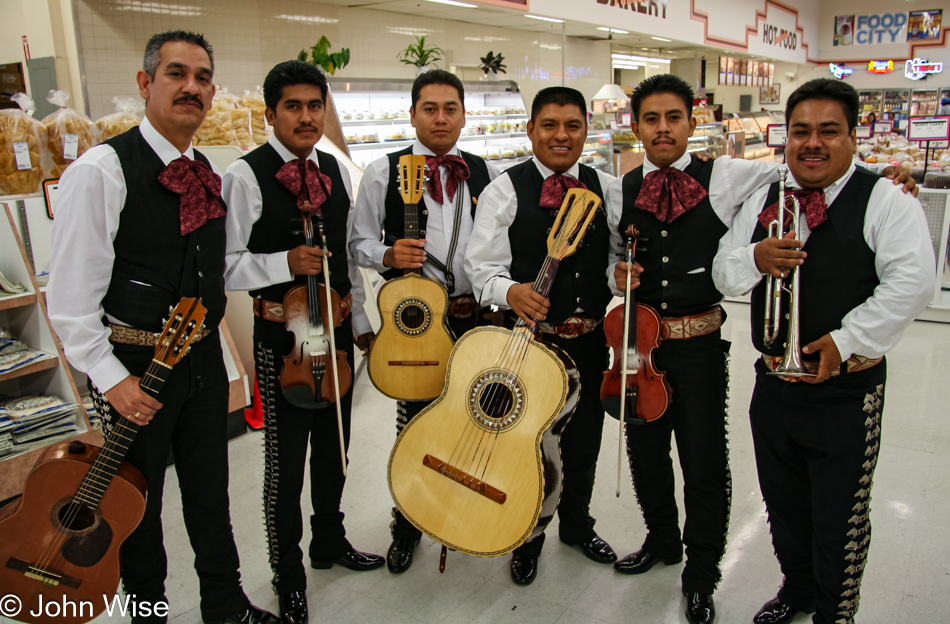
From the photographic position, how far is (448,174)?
8.59 feet

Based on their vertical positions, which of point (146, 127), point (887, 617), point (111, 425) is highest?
point (146, 127)

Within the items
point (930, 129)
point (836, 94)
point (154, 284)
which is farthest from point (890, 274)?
point (930, 129)

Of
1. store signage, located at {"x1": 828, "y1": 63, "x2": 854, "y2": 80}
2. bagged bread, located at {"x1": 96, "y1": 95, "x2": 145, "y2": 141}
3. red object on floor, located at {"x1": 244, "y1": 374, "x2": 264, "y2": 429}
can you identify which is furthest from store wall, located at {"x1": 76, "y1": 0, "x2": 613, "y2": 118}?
store signage, located at {"x1": 828, "y1": 63, "x2": 854, "y2": 80}

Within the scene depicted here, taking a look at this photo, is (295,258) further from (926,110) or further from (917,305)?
(926,110)

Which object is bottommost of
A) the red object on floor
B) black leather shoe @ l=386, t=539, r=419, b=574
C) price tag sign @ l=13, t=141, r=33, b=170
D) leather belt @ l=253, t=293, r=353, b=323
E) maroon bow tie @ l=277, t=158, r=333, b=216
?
black leather shoe @ l=386, t=539, r=419, b=574

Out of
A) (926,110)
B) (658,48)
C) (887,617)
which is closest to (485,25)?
(658,48)

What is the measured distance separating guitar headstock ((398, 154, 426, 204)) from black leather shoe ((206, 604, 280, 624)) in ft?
5.12

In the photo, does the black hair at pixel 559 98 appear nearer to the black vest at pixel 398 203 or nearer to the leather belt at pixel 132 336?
the black vest at pixel 398 203

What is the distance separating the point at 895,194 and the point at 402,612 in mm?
2097

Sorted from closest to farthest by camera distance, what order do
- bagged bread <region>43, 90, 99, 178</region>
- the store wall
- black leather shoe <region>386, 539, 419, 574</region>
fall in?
black leather shoe <region>386, 539, 419, 574</region> → bagged bread <region>43, 90, 99, 178</region> → the store wall

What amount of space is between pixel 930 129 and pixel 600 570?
5.29 meters

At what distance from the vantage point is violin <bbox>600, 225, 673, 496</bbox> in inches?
87.7

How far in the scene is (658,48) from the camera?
14.2 m

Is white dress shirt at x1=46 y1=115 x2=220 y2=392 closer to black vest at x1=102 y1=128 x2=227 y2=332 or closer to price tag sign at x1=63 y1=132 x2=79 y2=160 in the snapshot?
black vest at x1=102 y1=128 x2=227 y2=332
